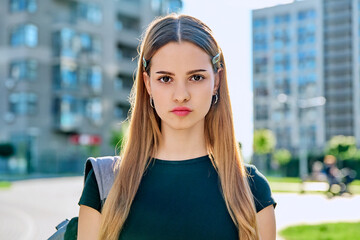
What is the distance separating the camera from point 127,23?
5525 cm

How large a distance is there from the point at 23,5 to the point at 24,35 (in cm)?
271

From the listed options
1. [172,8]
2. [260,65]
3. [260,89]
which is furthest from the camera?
[260,89]

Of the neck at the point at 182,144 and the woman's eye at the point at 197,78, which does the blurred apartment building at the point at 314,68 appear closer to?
the neck at the point at 182,144

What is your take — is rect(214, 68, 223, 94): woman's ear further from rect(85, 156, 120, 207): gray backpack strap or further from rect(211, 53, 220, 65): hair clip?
rect(85, 156, 120, 207): gray backpack strap

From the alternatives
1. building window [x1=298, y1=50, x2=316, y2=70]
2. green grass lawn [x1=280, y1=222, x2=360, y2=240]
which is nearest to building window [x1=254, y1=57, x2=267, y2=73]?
building window [x1=298, y1=50, x2=316, y2=70]

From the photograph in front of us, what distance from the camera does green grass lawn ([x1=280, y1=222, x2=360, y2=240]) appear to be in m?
9.80

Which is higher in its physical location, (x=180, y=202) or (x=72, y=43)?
(x=72, y=43)

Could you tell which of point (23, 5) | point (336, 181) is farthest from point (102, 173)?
point (23, 5)

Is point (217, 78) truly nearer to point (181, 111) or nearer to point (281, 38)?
point (181, 111)

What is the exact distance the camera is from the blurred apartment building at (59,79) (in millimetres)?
45500

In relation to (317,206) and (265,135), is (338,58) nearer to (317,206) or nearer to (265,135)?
(265,135)

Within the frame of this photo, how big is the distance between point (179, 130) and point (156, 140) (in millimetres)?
118

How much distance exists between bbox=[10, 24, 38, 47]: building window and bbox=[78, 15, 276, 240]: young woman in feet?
148

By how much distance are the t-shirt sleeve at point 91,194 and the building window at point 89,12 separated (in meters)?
48.7
